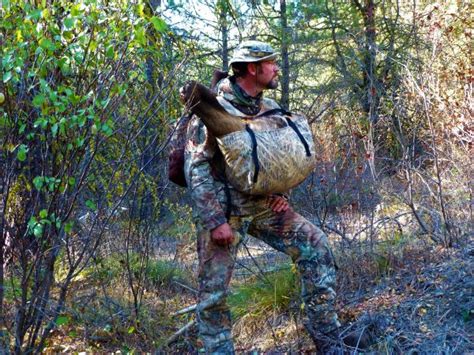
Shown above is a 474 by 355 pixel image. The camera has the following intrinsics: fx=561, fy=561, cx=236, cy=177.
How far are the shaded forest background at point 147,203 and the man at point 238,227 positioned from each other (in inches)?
13.0

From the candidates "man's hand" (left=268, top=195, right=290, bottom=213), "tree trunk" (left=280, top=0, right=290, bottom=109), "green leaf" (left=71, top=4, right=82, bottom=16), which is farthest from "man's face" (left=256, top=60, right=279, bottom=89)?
"tree trunk" (left=280, top=0, right=290, bottom=109)

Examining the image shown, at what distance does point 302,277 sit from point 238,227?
21.8 inches

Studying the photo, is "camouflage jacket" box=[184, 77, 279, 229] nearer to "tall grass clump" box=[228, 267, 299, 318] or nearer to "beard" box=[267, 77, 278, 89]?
"beard" box=[267, 77, 278, 89]

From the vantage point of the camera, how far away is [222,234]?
3.69 m

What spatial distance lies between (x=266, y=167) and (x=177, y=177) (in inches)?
30.6

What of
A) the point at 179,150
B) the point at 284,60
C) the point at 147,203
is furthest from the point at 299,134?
the point at 284,60

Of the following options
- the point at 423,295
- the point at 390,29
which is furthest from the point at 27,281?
the point at 390,29

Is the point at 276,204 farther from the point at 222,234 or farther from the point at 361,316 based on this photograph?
the point at 361,316

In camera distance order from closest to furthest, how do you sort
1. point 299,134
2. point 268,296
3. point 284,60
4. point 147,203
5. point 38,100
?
point 38,100, point 299,134, point 268,296, point 147,203, point 284,60

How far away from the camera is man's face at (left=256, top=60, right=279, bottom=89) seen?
12.7ft

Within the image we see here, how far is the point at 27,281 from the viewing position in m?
3.36

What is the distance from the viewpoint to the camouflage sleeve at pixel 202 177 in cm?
370

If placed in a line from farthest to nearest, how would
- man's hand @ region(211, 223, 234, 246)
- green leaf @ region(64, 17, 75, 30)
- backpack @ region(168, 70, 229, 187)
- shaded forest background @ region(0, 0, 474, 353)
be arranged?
backpack @ region(168, 70, 229, 187) < man's hand @ region(211, 223, 234, 246) < shaded forest background @ region(0, 0, 474, 353) < green leaf @ region(64, 17, 75, 30)

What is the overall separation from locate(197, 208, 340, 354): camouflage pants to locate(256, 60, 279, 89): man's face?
97cm
